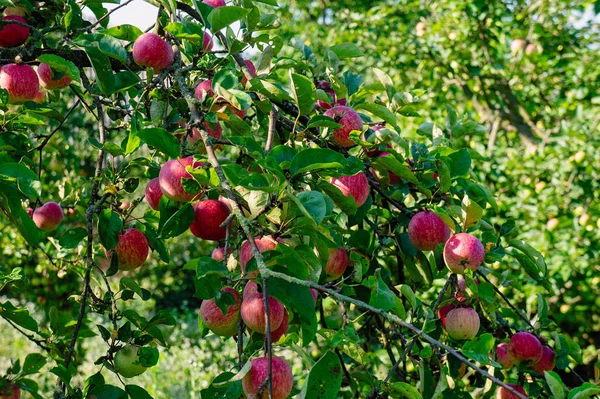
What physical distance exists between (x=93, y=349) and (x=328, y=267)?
3.95m

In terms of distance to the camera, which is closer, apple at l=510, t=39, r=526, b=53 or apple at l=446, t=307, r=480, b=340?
apple at l=446, t=307, r=480, b=340

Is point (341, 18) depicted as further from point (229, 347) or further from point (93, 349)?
point (93, 349)

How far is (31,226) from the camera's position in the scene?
94 cm

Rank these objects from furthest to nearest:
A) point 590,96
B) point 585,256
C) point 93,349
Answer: point 93,349 < point 590,96 < point 585,256

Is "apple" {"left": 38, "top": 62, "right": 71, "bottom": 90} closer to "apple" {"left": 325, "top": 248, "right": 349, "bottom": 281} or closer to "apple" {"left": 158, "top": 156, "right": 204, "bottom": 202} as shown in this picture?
"apple" {"left": 158, "top": 156, "right": 204, "bottom": 202}

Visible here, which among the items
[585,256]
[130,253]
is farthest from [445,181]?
[585,256]

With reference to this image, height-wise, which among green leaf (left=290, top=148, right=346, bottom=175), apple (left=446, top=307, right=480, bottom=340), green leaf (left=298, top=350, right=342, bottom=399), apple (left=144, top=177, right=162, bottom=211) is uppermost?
green leaf (left=290, top=148, right=346, bottom=175)

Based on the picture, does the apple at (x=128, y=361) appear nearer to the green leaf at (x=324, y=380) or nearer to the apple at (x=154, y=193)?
the apple at (x=154, y=193)

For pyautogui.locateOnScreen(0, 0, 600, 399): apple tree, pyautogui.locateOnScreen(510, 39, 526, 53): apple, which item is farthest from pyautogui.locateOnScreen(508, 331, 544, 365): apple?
pyautogui.locateOnScreen(510, 39, 526, 53): apple

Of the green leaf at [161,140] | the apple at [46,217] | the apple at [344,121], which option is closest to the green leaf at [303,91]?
the apple at [344,121]

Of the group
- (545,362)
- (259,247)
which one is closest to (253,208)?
(259,247)

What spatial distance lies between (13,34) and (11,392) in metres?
0.71

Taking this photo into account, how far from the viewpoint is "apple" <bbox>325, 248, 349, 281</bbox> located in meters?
1.18

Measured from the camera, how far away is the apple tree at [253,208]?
86 cm
